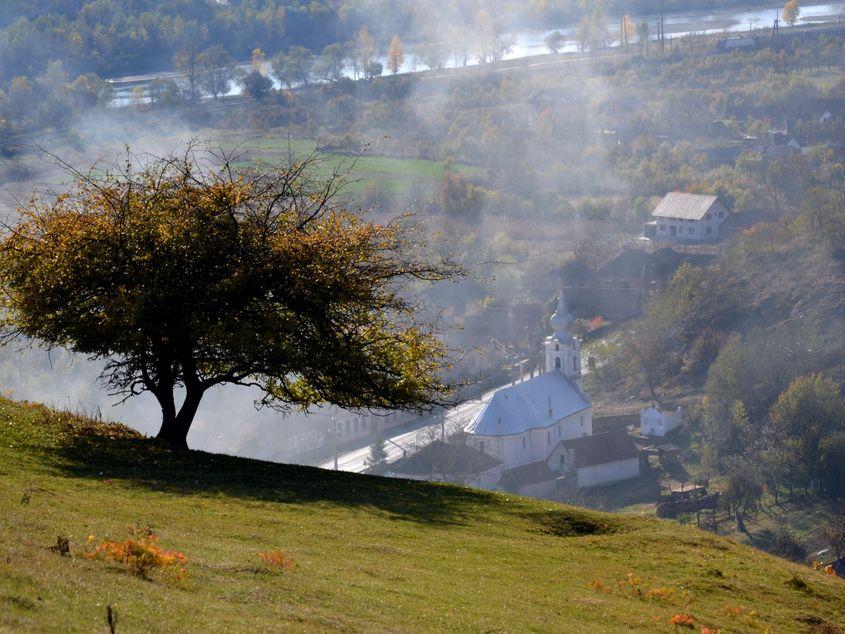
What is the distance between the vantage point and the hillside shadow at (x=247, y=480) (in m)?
16.0

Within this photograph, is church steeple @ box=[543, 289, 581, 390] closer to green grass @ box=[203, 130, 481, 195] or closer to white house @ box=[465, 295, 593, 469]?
white house @ box=[465, 295, 593, 469]

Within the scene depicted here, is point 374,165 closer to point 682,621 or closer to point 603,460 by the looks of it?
point 603,460

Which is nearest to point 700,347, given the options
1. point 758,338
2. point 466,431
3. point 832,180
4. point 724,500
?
point 758,338

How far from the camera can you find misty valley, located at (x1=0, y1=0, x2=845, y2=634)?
1349cm

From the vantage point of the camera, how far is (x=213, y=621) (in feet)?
32.1

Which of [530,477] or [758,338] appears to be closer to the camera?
[530,477]

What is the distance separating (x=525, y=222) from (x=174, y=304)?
6458 cm

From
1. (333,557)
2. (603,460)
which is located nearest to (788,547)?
(603,460)

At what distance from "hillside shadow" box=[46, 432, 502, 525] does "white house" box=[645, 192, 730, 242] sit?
200 feet

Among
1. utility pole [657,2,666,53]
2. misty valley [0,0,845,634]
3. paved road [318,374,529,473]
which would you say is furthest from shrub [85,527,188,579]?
utility pole [657,2,666,53]

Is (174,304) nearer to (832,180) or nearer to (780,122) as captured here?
(832,180)

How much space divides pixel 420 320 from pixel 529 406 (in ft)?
18.0

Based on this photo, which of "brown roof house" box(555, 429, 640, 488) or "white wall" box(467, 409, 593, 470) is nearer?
"brown roof house" box(555, 429, 640, 488)

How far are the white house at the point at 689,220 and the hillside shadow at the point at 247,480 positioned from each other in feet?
200
